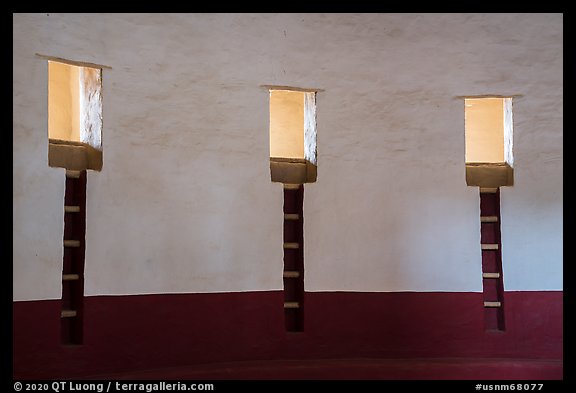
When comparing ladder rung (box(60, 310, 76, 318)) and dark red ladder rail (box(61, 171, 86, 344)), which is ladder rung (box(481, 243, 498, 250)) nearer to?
dark red ladder rail (box(61, 171, 86, 344))

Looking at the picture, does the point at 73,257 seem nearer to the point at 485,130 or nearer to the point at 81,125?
the point at 81,125

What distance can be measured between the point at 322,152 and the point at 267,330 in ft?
6.33

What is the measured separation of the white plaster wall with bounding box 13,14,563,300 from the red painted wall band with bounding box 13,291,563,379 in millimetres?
176

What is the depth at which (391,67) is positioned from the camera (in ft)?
26.5

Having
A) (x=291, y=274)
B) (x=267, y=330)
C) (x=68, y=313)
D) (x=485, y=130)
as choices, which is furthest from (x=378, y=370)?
(x=485, y=130)

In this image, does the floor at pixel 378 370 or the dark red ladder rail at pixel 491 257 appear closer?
the floor at pixel 378 370

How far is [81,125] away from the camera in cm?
729

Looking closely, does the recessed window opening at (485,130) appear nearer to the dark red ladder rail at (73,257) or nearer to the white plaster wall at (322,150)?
the white plaster wall at (322,150)

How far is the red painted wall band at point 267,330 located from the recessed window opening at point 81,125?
128cm

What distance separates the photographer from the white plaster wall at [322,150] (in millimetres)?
7074

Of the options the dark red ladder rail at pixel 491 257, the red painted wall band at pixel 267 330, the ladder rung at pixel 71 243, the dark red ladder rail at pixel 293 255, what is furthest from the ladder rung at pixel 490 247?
the ladder rung at pixel 71 243

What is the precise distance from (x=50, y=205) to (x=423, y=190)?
3841 mm

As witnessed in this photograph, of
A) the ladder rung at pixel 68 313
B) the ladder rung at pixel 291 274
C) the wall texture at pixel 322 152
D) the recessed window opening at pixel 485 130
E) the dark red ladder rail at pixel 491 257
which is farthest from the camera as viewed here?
the recessed window opening at pixel 485 130
